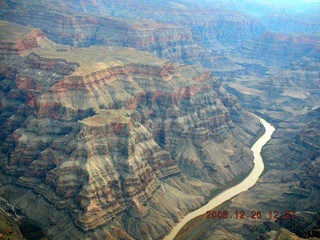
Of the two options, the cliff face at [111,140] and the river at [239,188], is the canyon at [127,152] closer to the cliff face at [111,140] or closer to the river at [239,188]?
the cliff face at [111,140]

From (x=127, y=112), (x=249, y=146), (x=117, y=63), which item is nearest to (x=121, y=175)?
Result: (x=127, y=112)

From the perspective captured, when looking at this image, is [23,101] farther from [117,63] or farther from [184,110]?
[184,110]
